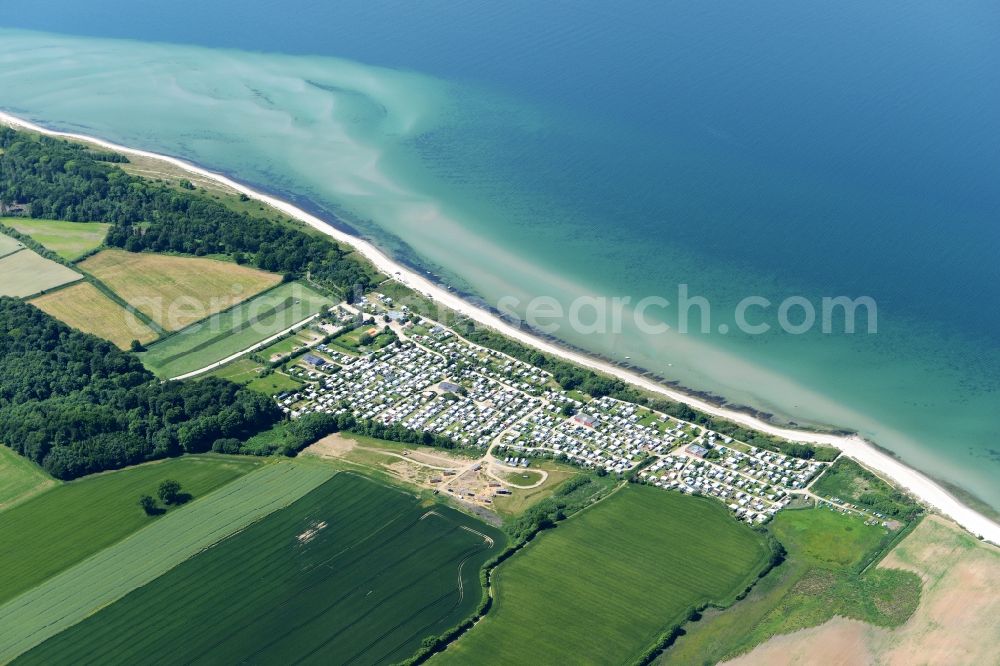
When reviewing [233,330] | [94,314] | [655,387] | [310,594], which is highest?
[655,387]

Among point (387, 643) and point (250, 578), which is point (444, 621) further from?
point (250, 578)

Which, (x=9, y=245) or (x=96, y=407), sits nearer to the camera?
(x=96, y=407)

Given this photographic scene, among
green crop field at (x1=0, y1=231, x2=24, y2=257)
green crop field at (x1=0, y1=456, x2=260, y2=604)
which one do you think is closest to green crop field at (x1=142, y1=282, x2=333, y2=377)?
green crop field at (x1=0, y1=456, x2=260, y2=604)

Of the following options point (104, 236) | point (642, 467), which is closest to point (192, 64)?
point (104, 236)

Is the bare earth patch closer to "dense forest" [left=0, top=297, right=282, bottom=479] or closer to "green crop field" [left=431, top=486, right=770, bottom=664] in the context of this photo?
"green crop field" [left=431, top=486, right=770, bottom=664]

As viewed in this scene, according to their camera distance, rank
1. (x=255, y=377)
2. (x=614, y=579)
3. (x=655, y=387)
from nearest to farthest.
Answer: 1. (x=614, y=579)
2. (x=655, y=387)
3. (x=255, y=377)

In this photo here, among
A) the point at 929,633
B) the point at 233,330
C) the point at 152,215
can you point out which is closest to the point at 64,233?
the point at 152,215

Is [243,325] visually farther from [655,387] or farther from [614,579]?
[614,579]
